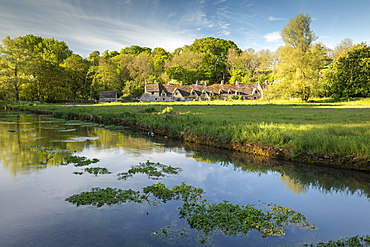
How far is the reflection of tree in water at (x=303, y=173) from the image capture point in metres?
6.90

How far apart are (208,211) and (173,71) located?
329 ft

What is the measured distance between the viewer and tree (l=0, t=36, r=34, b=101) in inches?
1851

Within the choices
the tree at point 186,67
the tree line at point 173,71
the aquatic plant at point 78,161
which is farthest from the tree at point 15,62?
the tree at point 186,67

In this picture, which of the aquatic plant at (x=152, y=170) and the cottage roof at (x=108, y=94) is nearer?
the aquatic plant at (x=152, y=170)

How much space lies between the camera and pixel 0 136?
14289 mm

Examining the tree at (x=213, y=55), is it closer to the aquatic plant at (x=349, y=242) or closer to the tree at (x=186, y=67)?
the tree at (x=186, y=67)

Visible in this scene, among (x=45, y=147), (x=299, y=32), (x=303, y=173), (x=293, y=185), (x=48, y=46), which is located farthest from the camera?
(x=48, y=46)

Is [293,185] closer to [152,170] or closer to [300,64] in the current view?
[152,170]

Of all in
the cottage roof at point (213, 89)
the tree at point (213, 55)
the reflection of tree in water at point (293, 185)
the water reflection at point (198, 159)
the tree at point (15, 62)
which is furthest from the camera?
the tree at point (213, 55)

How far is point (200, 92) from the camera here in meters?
94.1

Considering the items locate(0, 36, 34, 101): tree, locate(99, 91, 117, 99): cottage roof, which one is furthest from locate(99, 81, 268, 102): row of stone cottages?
locate(0, 36, 34, 101): tree

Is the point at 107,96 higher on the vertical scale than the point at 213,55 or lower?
lower

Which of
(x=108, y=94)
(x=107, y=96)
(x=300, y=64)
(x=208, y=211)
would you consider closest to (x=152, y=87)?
(x=108, y=94)

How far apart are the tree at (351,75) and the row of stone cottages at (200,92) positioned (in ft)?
127
